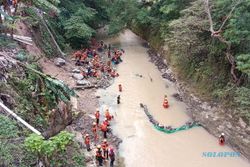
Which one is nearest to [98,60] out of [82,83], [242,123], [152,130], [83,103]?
[82,83]

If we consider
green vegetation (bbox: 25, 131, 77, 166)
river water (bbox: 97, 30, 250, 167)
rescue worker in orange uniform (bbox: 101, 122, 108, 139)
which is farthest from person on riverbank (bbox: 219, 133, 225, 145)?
green vegetation (bbox: 25, 131, 77, 166)

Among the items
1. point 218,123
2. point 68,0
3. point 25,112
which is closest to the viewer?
point 25,112

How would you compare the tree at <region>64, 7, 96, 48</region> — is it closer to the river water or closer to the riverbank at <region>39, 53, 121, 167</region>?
the riverbank at <region>39, 53, 121, 167</region>

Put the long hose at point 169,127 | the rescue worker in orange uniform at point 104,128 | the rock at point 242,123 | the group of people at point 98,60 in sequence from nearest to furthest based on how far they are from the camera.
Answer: the rock at point 242,123 < the rescue worker in orange uniform at point 104,128 < the long hose at point 169,127 < the group of people at point 98,60

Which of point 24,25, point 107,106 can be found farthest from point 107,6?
point 107,106

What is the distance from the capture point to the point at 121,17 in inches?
1426

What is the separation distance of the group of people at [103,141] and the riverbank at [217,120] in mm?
5342

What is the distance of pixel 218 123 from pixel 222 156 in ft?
8.12

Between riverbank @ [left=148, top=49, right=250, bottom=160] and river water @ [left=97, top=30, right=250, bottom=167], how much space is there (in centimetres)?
42

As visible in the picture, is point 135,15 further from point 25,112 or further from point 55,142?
point 55,142

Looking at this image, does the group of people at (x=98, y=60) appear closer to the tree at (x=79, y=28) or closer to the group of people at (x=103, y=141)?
the tree at (x=79, y=28)

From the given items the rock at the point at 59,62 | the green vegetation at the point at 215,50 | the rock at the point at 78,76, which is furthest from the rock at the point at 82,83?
the green vegetation at the point at 215,50

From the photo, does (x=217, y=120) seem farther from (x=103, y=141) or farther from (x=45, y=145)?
(x=45, y=145)

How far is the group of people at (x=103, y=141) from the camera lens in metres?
18.9
